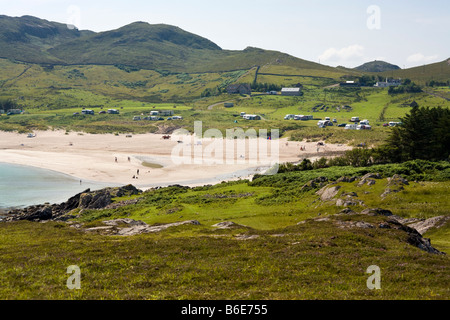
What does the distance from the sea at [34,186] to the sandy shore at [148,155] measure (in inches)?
167

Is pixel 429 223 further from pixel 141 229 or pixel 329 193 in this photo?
pixel 141 229

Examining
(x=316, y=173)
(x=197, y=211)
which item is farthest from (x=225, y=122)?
(x=197, y=211)

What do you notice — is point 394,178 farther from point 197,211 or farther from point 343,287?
point 343,287

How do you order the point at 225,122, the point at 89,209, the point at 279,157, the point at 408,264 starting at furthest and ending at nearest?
the point at 225,122
the point at 279,157
the point at 89,209
the point at 408,264

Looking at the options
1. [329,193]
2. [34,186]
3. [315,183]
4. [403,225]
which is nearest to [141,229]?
[329,193]

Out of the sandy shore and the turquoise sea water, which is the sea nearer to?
the turquoise sea water

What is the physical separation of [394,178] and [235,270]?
3625cm

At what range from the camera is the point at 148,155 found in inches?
4911

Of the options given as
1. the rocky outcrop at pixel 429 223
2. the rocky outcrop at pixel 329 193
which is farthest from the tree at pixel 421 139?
the rocky outcrop at pixel 429 223

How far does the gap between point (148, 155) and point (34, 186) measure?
43.8 metres

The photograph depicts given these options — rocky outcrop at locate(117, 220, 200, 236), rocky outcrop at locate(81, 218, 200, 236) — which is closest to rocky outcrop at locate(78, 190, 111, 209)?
rocky outcrop at locate(81, 218, 200, 236)

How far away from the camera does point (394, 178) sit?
51500 mm

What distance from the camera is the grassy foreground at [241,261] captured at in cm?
1914

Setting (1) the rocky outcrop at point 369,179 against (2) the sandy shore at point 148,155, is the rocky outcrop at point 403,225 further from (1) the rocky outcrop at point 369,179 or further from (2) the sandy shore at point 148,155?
(2) the sandy shore at point 148,155
